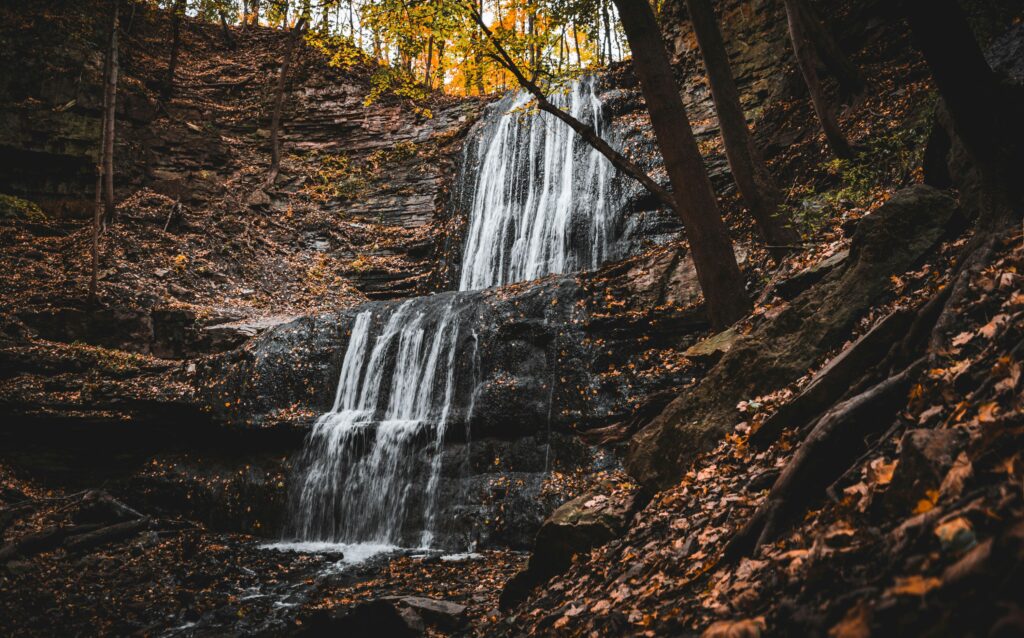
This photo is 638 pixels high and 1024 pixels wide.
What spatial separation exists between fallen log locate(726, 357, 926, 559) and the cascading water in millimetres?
6741

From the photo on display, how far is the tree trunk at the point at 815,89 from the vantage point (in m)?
8.45

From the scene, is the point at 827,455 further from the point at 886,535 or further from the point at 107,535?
the point at 107,535

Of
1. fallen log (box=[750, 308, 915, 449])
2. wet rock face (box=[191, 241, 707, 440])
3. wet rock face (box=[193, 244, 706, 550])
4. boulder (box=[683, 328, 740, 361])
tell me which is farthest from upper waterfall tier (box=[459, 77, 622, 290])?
fallen log (box=[750, 308, 915, 449])

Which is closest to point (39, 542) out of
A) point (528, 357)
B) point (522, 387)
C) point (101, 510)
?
point (101, 510)

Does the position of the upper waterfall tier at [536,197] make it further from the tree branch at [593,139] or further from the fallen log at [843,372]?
the fallen log at [843,372]

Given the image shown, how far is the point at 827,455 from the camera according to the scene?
8.91ft

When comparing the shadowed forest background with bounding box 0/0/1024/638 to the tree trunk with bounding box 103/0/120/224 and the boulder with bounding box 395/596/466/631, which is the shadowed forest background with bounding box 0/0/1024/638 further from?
the tree trunk with bounding box 103/0/120/224

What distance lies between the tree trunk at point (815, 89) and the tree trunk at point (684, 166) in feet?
11.3

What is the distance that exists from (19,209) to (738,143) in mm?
18423

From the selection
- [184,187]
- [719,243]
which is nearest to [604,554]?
[719,243]

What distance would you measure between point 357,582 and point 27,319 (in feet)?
34.6

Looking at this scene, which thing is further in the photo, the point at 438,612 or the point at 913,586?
the point at 438,612

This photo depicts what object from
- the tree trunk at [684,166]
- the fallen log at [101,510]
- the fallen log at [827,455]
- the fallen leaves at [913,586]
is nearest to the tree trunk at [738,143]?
the tree trunk at [684,166]

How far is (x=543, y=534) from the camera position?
186 inches
